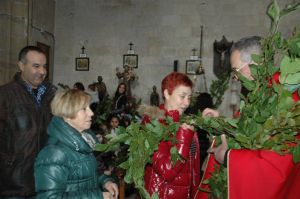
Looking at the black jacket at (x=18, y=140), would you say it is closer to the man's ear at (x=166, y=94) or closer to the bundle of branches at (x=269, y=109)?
the man's ear at (x=166, y=94)

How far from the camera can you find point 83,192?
7.72 ft

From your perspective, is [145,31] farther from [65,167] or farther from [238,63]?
[65,167]

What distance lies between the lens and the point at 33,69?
3.39 meters

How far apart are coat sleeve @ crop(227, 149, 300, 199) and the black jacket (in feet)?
6.12

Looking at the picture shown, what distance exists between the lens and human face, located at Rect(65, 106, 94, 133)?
2531 mm

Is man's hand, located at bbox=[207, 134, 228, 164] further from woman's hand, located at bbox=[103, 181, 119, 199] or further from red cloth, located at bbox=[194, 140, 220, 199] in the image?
woman's hand, located at bbox=[103, 181, 119, 199]

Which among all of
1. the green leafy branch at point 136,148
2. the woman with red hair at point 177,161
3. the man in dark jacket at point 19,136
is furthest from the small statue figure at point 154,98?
the green leafy branch at point 136,148

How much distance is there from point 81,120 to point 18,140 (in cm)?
88

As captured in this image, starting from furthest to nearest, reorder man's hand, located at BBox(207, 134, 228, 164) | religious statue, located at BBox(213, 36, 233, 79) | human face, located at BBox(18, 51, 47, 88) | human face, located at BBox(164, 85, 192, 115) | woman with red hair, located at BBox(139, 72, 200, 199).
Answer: religious statue, located at BBox(213, 36, 233, 79), human face, located at BBox(18, 51, 47, 88), human face, located at BBox(164, 85, 192, 115), woman with red hair, located at BBox(139, 72, 200, 199), man's hand, located at BBox(207, 134, 228, 164)

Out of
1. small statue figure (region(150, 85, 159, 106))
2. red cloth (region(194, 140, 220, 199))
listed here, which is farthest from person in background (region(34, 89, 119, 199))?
small statue figure (region(150, 85, 159, 106))

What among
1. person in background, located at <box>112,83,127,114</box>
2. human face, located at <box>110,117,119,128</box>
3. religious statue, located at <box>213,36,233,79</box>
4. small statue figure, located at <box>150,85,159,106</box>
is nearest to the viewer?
human face, located at <box>110,117,119,128</box>

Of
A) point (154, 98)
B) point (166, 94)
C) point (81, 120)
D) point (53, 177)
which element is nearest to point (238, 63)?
point (166, 94)

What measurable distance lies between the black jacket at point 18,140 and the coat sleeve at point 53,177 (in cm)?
86

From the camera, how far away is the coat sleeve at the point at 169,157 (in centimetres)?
250
